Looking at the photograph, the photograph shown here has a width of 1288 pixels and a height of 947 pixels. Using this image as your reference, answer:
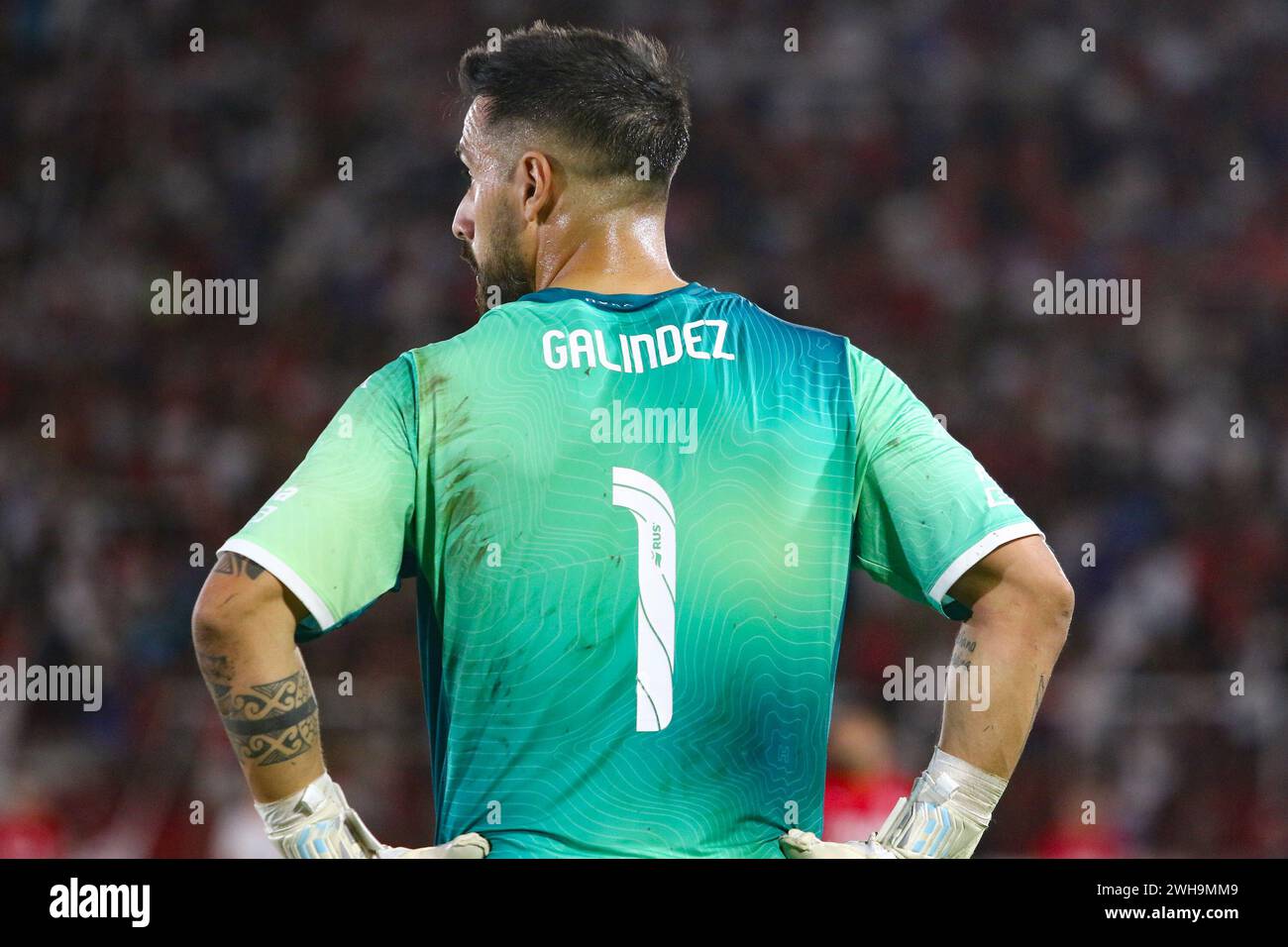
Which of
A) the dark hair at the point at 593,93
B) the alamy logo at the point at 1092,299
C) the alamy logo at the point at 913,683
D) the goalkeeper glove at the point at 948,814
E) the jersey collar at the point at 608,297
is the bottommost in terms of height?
the alamy logo at the point at 913,683

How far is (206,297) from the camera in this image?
10297 mm

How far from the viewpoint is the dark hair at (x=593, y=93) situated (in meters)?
2.77

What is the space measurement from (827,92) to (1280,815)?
5867mm

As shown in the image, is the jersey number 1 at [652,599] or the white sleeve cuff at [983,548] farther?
the white sleeve cuff at [983,548]

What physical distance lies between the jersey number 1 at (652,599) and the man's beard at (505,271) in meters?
0.56

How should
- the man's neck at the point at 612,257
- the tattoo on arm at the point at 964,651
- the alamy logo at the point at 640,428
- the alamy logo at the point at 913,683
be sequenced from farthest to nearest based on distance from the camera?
1. the alamy logo at the point at 913,683
2. the man's neck at the point at 612,257
3. the tattoo on arm at the point at 964,651
4. the alamy logo at the point at 640,428

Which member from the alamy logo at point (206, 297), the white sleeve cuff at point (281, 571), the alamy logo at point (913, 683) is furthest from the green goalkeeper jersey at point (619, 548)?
the alamy logo at point (206, 297)

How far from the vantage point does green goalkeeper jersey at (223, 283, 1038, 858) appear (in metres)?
2.39

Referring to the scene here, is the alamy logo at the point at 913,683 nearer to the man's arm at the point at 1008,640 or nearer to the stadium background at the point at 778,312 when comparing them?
the stadium background at the point at 778,312

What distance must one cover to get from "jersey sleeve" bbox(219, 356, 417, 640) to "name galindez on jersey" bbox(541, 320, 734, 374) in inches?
9.7

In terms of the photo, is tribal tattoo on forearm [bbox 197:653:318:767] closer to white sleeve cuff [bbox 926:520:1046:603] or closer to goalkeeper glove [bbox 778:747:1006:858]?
goalkeeper glove [bbox 778:747:1006:858]

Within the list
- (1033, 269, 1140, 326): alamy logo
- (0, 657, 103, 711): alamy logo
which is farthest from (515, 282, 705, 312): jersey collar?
(1033, 269, 1140, 326): alamy logo

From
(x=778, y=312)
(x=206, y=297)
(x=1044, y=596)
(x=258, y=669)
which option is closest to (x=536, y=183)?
(x=258, y=669)
